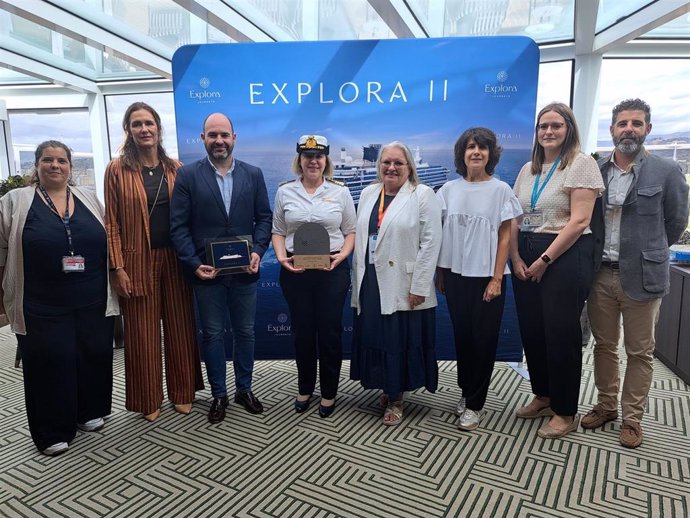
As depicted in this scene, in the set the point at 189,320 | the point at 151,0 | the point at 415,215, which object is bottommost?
the point at 189,320

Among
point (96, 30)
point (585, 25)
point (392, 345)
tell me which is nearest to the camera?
point (392, 345)

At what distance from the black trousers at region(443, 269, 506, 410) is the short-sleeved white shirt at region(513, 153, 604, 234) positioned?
1.32 feet

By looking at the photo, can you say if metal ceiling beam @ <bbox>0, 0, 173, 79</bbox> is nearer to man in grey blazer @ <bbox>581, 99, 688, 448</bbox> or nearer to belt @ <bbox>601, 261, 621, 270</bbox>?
man in grey blazer @ <bbox>581, 99, 688, 448</bbox>

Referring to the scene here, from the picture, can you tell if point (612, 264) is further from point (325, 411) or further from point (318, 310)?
point (325, 411)

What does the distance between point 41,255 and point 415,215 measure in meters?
1.90

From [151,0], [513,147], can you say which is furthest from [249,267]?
[151,0]

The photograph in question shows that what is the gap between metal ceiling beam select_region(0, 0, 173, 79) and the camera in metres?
4.13

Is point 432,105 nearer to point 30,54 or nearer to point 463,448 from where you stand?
point 463,448

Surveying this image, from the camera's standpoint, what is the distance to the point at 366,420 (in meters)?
2.81

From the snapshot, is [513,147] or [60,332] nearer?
[60,332]

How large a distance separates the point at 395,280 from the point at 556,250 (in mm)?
818

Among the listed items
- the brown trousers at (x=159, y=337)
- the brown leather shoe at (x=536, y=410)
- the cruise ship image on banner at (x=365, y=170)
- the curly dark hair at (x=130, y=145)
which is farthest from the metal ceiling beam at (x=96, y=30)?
the brown leather shoe at (x=536, y=410)

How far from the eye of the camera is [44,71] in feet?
19.1

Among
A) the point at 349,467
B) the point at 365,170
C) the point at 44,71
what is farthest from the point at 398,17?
the point at 44,71
